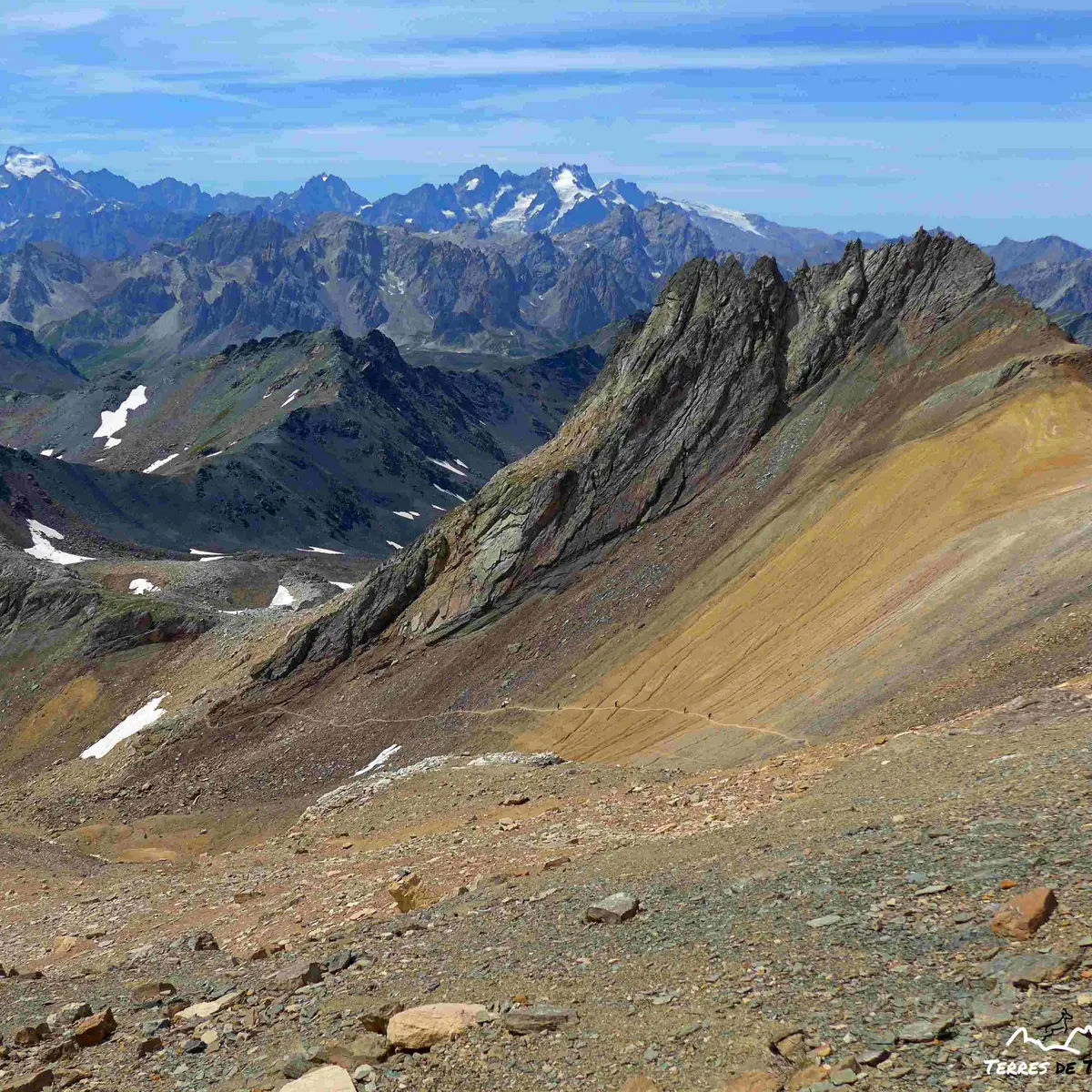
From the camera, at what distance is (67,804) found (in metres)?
54.2

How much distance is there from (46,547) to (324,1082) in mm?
110328

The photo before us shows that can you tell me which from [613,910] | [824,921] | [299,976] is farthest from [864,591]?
[299,976]

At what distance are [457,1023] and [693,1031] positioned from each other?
10.2 ft

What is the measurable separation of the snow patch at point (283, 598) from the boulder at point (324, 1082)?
268ft

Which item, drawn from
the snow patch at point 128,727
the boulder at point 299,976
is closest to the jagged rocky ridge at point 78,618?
the snow patch at point 128,727

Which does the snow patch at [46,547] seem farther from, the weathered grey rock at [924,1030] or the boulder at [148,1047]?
the weathered grey rock at [924,1030]

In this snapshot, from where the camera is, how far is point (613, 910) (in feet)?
58.7

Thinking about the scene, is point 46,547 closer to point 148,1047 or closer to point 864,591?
point 864,591

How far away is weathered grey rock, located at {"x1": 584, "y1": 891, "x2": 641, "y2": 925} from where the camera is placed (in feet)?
58.3

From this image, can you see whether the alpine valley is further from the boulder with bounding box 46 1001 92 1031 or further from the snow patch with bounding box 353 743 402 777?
the snow patch with bounding box 353 743 402 777

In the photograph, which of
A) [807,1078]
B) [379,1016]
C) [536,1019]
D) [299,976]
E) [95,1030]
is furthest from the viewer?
[299,976]

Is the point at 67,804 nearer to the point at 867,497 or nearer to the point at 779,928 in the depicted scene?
the point at 867,497

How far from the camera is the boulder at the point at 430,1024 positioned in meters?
14.0

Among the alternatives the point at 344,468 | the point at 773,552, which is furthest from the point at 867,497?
the point at 344,468
